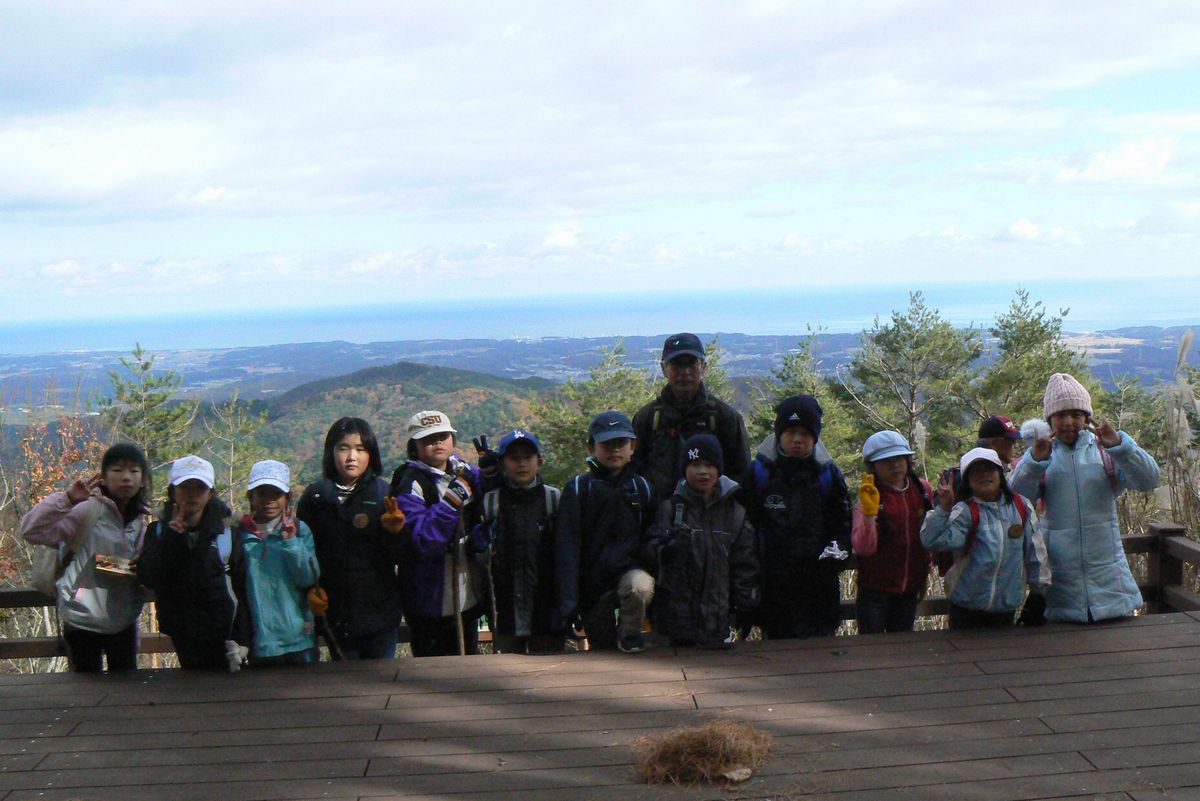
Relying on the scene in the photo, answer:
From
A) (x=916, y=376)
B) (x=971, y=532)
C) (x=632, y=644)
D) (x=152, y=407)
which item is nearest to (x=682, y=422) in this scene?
(x=632, y=644)

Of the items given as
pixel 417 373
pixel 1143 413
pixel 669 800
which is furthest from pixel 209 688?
pixel 417 373

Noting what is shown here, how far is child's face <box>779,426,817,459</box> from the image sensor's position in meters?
4.52

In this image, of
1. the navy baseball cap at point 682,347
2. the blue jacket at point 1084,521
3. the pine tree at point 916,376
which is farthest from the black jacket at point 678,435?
the pine tree at point 916,376

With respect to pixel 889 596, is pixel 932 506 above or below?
above

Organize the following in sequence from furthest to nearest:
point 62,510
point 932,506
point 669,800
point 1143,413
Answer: point 1143,413, point 932,506, point 62,510, point 669,800

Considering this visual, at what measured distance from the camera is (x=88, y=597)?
167 inches

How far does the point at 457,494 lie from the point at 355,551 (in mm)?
546

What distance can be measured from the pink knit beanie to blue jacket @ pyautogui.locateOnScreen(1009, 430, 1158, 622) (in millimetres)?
167

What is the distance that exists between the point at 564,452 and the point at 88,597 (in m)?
22.7

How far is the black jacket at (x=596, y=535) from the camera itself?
14.6 feet

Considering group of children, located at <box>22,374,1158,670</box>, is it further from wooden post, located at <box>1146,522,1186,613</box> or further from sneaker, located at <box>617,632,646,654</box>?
wooden post, located at <box>1146,522,1186,613</box>

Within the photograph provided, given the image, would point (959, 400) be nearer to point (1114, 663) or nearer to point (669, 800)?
point (1114, 663)

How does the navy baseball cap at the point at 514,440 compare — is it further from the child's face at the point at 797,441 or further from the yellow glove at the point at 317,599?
the child's face at the point at 797,441

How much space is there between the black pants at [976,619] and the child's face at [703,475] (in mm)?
1442
